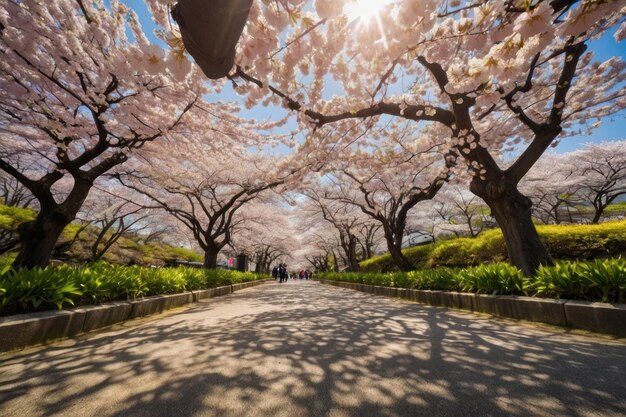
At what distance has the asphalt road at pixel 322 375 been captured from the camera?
191 centimetres

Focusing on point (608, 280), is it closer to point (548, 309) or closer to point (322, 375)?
point (548, 309)

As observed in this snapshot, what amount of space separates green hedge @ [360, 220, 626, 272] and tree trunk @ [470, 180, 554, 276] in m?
4.95

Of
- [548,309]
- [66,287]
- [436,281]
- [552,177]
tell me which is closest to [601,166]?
[552,177]

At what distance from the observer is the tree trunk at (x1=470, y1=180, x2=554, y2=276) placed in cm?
566

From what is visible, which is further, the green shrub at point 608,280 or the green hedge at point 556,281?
the green hedge at point 556,281

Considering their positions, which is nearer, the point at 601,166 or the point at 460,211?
the point at 601,166

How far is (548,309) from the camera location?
436cm

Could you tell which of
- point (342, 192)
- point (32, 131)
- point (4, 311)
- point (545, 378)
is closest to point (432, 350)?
point (545, 378)

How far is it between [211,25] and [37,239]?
24.9ft

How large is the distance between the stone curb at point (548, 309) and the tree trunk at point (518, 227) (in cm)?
96

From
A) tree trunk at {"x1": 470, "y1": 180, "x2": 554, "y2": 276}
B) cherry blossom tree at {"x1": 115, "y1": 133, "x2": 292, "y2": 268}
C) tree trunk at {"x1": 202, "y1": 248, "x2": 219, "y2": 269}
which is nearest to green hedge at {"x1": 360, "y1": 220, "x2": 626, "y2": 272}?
tree trunk at {"x1": 470, "y1": 180, "x2": 554, "y2": 276}

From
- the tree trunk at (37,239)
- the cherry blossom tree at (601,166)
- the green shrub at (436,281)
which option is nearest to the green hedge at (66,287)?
the tree trunk at (37,239)

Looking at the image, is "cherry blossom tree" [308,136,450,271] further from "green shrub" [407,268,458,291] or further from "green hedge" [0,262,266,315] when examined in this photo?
"green hedge" [0,262,266,315]

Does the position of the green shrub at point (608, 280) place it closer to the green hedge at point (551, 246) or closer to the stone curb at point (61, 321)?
the green hedge at point (551, 246)
